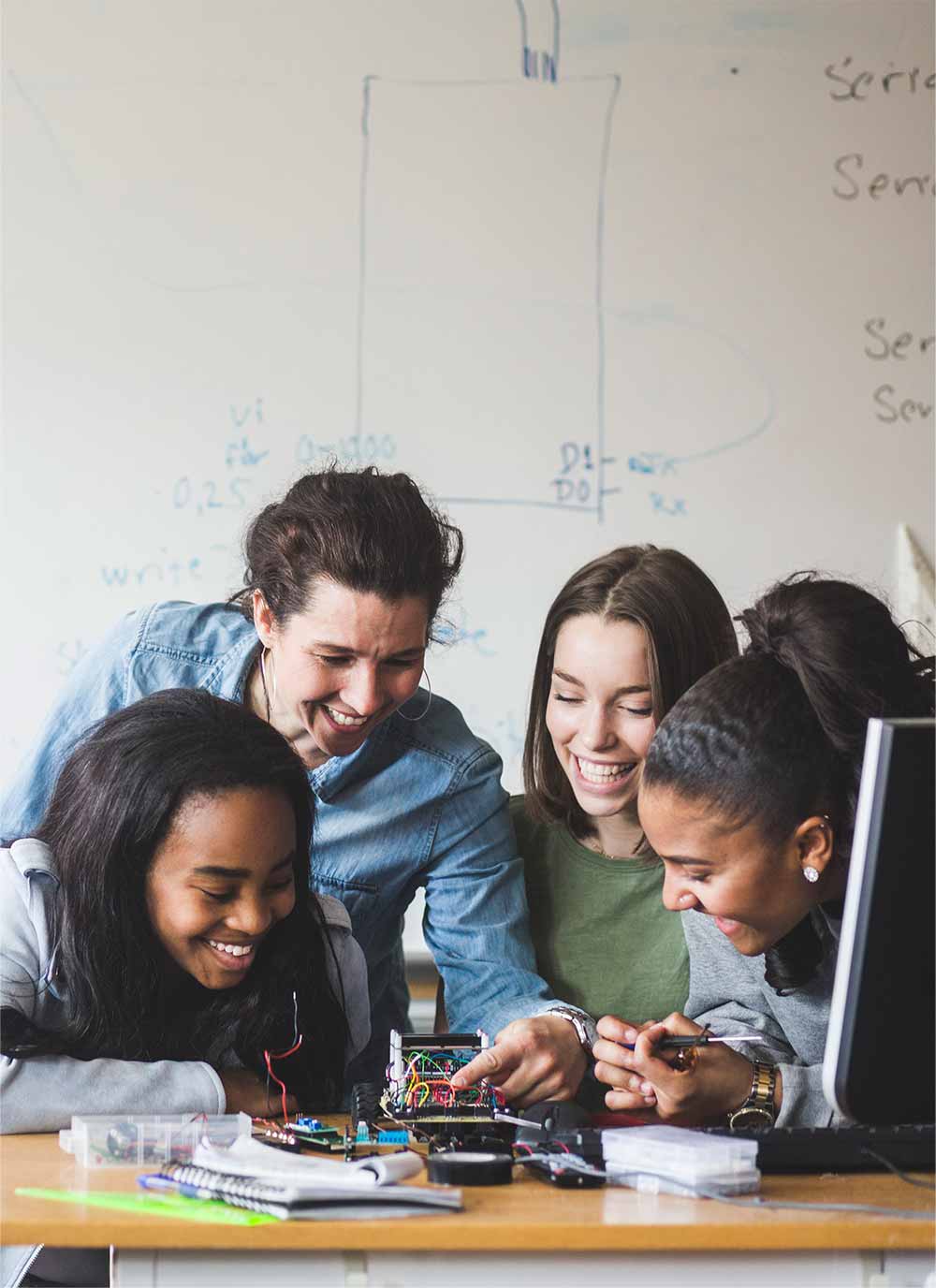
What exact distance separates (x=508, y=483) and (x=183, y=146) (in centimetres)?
83

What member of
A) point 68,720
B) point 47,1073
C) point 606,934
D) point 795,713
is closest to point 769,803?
point 795,713

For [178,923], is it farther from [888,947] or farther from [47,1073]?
[888,947]

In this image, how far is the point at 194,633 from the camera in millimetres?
2018

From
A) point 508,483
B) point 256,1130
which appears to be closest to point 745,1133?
point 256,1130

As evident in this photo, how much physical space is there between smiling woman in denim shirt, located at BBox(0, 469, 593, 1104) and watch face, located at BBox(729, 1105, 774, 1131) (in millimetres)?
295

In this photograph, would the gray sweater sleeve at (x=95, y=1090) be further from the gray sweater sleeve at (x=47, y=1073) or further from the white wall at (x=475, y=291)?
the white wall at (x=475, y=291)

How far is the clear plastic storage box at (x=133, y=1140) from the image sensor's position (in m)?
1.26

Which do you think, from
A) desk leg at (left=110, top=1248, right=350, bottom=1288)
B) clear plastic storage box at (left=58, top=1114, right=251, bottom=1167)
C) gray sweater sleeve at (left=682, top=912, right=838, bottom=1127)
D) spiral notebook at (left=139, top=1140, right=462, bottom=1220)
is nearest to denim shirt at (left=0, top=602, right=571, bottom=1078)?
gray sweater sleeve at (left=682, top=912, right=838, bottom=1127)

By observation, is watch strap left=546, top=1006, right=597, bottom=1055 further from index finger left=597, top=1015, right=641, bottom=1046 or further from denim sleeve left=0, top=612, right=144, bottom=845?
denim sleeve left=0, top=612, right=144, bottom=845

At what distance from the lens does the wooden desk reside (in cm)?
105

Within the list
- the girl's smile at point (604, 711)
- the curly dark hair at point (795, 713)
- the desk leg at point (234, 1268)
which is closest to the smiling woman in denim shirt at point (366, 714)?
the girl's smile at point (604, 711)

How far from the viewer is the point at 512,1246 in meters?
1.05

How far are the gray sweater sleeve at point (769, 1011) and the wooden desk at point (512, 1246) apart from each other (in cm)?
41

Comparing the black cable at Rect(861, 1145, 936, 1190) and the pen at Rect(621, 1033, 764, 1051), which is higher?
the pen at Rect(621, 1033, 764, 1051)
